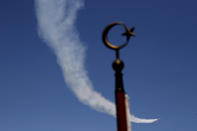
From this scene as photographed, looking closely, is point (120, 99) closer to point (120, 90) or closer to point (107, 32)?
point (120, 90)

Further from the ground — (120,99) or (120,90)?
(120,90)

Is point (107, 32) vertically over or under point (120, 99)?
over

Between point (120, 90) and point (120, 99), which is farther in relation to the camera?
point (120, 90)

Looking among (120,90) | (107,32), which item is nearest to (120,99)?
(120,90)

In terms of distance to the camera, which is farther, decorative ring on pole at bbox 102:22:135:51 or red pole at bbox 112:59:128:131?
Answer: decorative ring on pole at bbox 102:22:135:51

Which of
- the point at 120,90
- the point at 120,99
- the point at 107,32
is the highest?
the point at 107,32

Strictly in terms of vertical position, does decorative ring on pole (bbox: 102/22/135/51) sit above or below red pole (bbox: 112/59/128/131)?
above

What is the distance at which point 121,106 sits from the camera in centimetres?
1159

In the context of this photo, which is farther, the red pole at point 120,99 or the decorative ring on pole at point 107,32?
the decorative ring on pole at point 107,32

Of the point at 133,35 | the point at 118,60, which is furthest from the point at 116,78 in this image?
the point at 133,35

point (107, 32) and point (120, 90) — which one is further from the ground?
point (107, 32)

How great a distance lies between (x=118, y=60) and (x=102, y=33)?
1.32 m

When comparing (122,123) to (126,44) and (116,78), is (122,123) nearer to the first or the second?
(116,78)

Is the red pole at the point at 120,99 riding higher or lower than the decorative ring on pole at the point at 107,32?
lower
